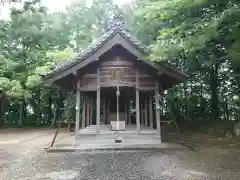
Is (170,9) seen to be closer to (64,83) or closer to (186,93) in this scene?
(64,83)

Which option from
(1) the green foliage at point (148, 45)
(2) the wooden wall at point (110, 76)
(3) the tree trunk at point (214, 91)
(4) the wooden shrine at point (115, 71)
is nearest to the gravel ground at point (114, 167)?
(4) the wooden shrine at point (115, 71)

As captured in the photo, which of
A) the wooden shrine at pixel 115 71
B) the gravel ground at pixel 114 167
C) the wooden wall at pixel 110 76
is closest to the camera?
the gravel ground at pixel 114 167

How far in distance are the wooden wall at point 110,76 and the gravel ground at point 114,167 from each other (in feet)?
9.13

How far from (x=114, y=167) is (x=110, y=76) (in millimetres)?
4508

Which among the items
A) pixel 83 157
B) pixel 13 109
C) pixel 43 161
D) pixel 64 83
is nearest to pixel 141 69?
pixel 64 83

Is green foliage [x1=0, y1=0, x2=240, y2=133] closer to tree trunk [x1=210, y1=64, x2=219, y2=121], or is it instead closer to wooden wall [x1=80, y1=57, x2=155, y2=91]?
tree trunk [x1=210, y1=64, x2=219, y2=121]

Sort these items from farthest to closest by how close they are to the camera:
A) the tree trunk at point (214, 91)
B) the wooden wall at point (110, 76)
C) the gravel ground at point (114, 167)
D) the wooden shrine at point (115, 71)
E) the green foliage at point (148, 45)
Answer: the tree trunk at point (214, 91)
the wooden wall at point (110, 76)
the wooden shrine at point (115, 71)
the green foliage at point (148, 45)
the gravel ground at point (114, 167)

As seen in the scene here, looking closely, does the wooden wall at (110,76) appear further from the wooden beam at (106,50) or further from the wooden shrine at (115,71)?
the wooden beam at (106,50)

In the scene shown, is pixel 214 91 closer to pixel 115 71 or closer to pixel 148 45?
pixel 148 45

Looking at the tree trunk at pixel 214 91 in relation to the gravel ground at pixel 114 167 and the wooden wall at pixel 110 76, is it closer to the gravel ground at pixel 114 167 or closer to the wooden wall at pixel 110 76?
the wooden wall at pixel 110 76

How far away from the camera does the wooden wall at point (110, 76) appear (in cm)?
990

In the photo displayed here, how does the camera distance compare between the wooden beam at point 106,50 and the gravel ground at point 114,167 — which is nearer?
the gravel ground at point 114,167

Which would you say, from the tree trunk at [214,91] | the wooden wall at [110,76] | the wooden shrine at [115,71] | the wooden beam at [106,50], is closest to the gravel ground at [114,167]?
the wooden shrine at [115,71]

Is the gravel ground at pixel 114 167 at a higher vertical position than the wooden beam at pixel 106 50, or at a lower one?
lower
